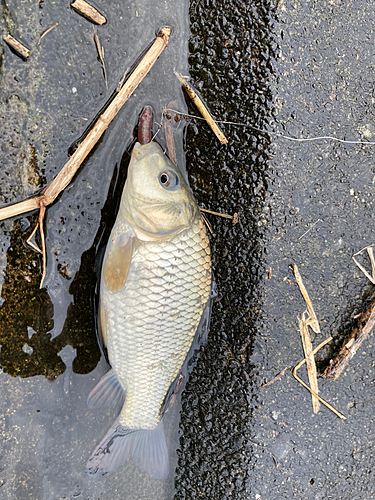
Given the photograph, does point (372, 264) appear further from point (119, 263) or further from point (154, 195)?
point (119, 263)

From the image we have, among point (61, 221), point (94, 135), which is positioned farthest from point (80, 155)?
point (61, 221)

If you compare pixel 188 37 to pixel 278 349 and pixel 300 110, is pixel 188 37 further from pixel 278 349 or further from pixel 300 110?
pixel 278 349

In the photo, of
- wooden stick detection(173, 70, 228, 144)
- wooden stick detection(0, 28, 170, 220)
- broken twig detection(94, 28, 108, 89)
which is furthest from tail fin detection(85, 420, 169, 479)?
broken twig detection(94, 28, 108, 89)

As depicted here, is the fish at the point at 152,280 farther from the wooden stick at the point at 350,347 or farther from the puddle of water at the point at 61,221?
the wooden stick at the point at 350,347

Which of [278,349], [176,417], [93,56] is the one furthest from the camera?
[176,417]

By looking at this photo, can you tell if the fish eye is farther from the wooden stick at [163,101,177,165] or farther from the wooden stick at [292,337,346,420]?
the wooden stick at [292,337,346,420]

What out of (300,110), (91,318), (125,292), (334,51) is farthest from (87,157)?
(334,51)
